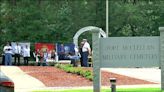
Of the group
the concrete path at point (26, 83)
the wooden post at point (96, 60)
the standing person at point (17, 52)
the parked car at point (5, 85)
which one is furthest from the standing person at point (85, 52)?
the parked car at point (5, 85)

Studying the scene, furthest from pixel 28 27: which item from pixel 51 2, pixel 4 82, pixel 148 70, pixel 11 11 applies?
pixel 4 82

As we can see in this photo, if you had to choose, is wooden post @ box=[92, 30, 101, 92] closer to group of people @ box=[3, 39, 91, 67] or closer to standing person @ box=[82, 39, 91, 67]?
standing person @ box=[82, 39, 91, 67]

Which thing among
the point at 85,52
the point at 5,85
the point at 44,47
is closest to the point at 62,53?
the point at 44,47

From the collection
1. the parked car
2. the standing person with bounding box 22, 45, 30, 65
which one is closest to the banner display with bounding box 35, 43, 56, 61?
the standing person with bounding box 22, 45, 30, 65

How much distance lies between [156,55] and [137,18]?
39.1 meters

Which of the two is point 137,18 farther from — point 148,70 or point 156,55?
point 156,55

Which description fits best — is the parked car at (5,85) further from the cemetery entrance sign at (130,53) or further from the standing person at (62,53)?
the standing person at (62,53)

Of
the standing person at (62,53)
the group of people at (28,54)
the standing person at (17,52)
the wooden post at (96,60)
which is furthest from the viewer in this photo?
the standing person at (62,53)

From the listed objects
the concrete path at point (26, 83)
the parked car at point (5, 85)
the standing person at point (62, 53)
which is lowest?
the concrete path at point (26, 83)

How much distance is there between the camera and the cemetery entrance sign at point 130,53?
16281 millimetres

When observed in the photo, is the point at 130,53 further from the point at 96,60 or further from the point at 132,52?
the point at 96,60

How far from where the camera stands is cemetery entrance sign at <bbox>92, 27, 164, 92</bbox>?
53.4 feet

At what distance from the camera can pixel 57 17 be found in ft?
176

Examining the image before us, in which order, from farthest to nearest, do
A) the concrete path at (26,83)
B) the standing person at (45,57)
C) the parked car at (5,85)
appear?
the standing person at (45,57)
the concrete path at (26,83)
the parked car at (5,85)
